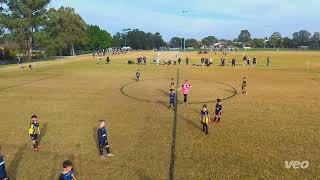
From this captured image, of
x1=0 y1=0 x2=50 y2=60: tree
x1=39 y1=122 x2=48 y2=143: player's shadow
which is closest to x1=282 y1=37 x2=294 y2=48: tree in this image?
x1=0 y1=0 x2=50 y2=60: tree

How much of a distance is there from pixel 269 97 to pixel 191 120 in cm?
1029

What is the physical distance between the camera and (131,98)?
25.6 m

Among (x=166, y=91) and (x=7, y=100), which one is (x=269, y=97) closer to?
(x=166, y=91)

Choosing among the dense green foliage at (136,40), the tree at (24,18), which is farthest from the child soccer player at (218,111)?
the dense green foliage at (136,40)

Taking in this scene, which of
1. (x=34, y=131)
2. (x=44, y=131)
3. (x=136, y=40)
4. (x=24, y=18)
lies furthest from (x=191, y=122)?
(x=136, y=40)

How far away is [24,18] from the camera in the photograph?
6719 cm

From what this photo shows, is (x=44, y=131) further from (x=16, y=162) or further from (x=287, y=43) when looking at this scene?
(x=287, y=43)

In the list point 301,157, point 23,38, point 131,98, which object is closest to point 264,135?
point 301,157

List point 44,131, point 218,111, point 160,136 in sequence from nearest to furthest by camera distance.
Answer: point 160,136, point 44,131, point 218,111

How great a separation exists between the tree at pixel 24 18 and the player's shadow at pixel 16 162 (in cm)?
5730

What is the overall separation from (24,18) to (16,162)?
204ft

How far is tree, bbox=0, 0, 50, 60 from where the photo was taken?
64.6 metres

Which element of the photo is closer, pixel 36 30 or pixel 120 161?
pixel 120 161

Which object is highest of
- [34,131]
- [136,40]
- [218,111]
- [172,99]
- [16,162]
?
[136,40]
